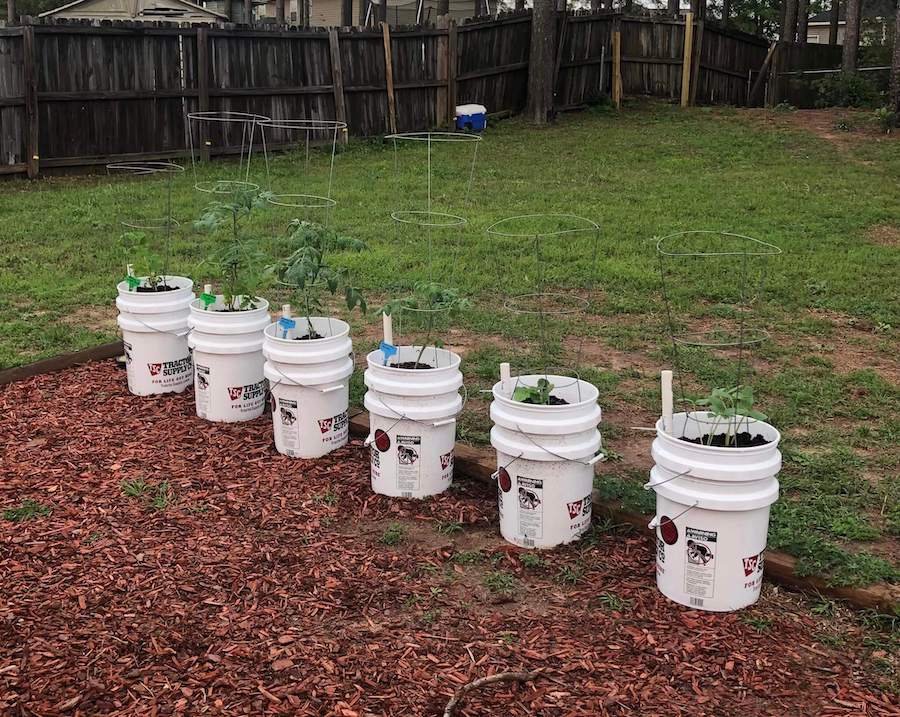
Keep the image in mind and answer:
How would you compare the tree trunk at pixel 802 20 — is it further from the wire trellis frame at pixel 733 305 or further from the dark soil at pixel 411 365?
the dark soil at pixel 411 365

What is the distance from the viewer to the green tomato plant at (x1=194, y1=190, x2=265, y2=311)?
4.26 m

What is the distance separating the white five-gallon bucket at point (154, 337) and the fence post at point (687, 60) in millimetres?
12401

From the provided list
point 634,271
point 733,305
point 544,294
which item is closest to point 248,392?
point 544,294

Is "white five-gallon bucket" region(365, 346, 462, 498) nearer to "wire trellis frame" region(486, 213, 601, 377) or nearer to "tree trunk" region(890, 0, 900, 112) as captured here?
"wire trellis frame" region(486, 213, 601, 377)

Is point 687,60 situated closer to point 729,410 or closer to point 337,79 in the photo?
point 337,79

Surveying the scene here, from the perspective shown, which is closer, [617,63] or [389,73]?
[389,73]

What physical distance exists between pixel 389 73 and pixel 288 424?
9.60 meters

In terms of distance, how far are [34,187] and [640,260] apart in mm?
6679

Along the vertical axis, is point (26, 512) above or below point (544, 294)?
below

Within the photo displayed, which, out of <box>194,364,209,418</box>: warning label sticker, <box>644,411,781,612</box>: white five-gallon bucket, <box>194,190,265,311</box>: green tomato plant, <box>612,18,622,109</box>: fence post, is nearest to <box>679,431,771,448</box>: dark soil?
<box>644,411,781,612</box>: white five-gallon bucket

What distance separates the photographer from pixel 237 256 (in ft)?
14.8

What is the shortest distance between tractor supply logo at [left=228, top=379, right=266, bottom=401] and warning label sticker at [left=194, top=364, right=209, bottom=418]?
0.12 meters

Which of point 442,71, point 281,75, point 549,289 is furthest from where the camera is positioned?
point 442,71

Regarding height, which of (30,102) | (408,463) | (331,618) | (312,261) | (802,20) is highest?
Result: (802,20)
